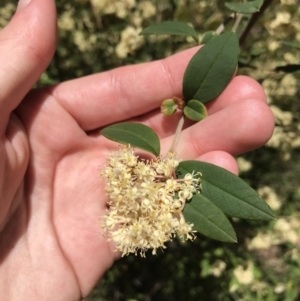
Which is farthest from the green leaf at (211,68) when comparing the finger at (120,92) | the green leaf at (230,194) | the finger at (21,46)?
the finger at (21,46)

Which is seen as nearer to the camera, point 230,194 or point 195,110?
point 230,194

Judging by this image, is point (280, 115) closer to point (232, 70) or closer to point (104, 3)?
point (232, 70)

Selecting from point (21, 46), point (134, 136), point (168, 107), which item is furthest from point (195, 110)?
point (21, 46)

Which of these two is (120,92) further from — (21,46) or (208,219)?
(208,219)

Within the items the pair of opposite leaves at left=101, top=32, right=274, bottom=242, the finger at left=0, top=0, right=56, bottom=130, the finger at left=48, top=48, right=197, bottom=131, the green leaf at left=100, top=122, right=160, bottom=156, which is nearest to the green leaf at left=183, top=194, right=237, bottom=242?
the pair of opposite leaves at left=101, top=32, right=274, bottom=242

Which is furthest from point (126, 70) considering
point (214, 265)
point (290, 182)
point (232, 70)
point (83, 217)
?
point (290, 182)

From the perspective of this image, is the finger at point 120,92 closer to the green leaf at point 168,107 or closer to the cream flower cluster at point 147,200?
the green leaf at point 168,107

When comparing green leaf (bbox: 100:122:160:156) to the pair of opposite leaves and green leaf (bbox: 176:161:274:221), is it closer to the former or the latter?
the pair of opposite leaves
